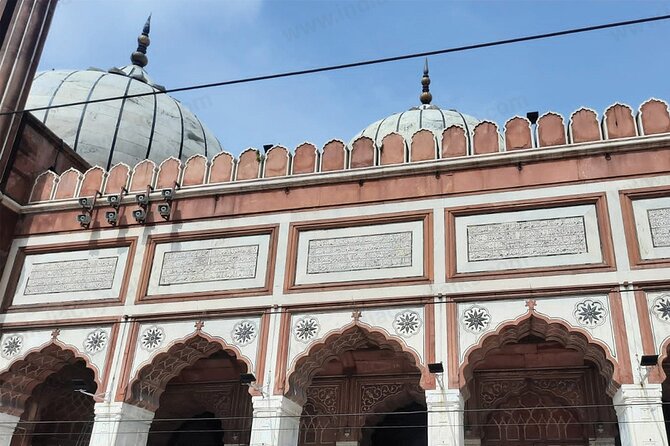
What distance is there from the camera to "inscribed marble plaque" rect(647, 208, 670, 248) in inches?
223

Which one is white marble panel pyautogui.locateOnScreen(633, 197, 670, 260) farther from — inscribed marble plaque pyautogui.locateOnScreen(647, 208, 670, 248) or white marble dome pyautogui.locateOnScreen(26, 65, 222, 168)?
white marble dome pyautogui.locateOnScreen(26, 65, 222, 168)

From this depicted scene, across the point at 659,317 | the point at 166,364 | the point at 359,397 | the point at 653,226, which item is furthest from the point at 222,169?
the point at 659,317

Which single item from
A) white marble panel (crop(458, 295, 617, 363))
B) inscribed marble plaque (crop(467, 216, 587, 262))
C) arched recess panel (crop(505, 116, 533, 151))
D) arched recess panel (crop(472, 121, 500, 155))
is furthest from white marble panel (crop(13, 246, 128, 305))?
arched recess panel (crop(505, 116, 533, 151))

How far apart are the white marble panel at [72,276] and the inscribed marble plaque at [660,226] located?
5.23 meters

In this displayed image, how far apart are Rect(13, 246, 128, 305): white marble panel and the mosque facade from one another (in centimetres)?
2

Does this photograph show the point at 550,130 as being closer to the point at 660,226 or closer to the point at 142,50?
the point at 660,226

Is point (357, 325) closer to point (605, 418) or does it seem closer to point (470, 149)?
point (470, 149)

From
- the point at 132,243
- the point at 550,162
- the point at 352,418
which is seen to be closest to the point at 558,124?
the point at 550,162

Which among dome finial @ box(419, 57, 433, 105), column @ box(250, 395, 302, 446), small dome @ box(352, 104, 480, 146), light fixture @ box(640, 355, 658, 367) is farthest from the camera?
dome finial @ box(419, 57, 433, 105)

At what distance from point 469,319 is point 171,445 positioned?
4.83m

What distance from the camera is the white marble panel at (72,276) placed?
705 cm

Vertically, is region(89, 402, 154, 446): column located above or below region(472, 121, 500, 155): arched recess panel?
below

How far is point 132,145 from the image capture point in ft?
38.0

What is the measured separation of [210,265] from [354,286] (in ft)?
5.23
